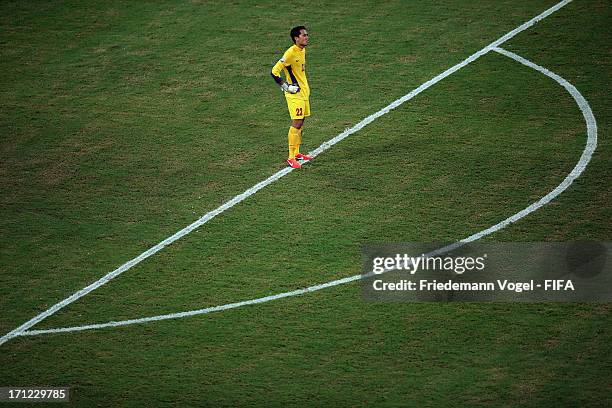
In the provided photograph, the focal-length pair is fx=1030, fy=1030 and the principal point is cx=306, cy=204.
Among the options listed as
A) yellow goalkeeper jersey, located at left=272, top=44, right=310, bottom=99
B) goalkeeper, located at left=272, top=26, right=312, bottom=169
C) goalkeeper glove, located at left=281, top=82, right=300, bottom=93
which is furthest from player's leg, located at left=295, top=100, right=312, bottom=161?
goalkeeper glove, located at left=281, top=82, right=300, bottom=93

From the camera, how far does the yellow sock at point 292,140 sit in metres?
15.2

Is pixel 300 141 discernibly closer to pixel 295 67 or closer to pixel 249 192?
pixel 295 67

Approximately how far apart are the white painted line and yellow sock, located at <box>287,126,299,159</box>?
0.24 meters

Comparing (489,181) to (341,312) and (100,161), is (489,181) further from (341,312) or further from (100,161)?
(100,161)

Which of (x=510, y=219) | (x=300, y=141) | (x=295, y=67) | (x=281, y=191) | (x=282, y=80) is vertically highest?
(x=295, y=67)

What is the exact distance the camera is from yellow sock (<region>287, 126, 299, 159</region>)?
15164 millimetres

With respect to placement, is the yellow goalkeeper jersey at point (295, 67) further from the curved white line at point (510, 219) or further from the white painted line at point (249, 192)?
the curved white line at point (510, 219)

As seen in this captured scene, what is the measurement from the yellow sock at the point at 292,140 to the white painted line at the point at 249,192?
24 centimetres

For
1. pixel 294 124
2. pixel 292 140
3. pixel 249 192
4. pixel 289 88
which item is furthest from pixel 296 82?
pixel 249 192

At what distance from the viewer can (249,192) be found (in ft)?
48.5

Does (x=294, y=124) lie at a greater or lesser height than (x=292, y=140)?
greater

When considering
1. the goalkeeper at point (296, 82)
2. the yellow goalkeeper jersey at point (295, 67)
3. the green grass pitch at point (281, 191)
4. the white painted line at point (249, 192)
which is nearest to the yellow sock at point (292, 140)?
the goalkeeper at point (296, 82)

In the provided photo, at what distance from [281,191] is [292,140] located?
91cm

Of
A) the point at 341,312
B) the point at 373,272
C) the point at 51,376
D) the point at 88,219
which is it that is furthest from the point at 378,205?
the point at 51,376
